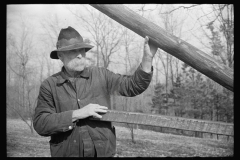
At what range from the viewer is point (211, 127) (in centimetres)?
195

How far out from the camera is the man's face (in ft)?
7.36

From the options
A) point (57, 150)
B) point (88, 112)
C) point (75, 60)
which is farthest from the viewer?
point (75, 60)

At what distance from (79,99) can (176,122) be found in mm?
1032

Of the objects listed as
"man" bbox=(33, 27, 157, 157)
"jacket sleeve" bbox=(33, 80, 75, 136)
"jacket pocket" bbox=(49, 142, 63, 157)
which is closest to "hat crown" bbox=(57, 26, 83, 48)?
"man" bbox=(33, 27, 157, 157)

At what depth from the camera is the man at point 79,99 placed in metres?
1.98

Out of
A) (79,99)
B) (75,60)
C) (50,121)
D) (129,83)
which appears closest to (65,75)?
(75,60)

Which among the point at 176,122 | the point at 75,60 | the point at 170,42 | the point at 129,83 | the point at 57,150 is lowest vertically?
the point at 57,150

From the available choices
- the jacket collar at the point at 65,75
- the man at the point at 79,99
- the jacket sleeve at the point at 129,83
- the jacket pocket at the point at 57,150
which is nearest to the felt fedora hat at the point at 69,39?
the man at the point at 79,99

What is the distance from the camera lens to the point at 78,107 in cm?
215

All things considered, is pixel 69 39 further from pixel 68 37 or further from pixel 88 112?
pixel 88 112

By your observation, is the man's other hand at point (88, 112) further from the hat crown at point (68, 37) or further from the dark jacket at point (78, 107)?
the hat crown at point (68, 37)

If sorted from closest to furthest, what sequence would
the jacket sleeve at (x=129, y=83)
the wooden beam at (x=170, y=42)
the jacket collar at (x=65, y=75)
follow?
the wooden beam at (x=170, y=42) → the jacket sleeve at (x=129, y=83) → the jacket collar at (x=65, y=75)

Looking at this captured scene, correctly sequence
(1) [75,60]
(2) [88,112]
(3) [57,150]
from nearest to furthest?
(2) [88,112] < (3) [57,150] < (1) [75,60]

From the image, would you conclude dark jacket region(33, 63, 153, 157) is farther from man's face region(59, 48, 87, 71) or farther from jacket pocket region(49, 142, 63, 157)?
man's face region(59, 48, 87, 71)
